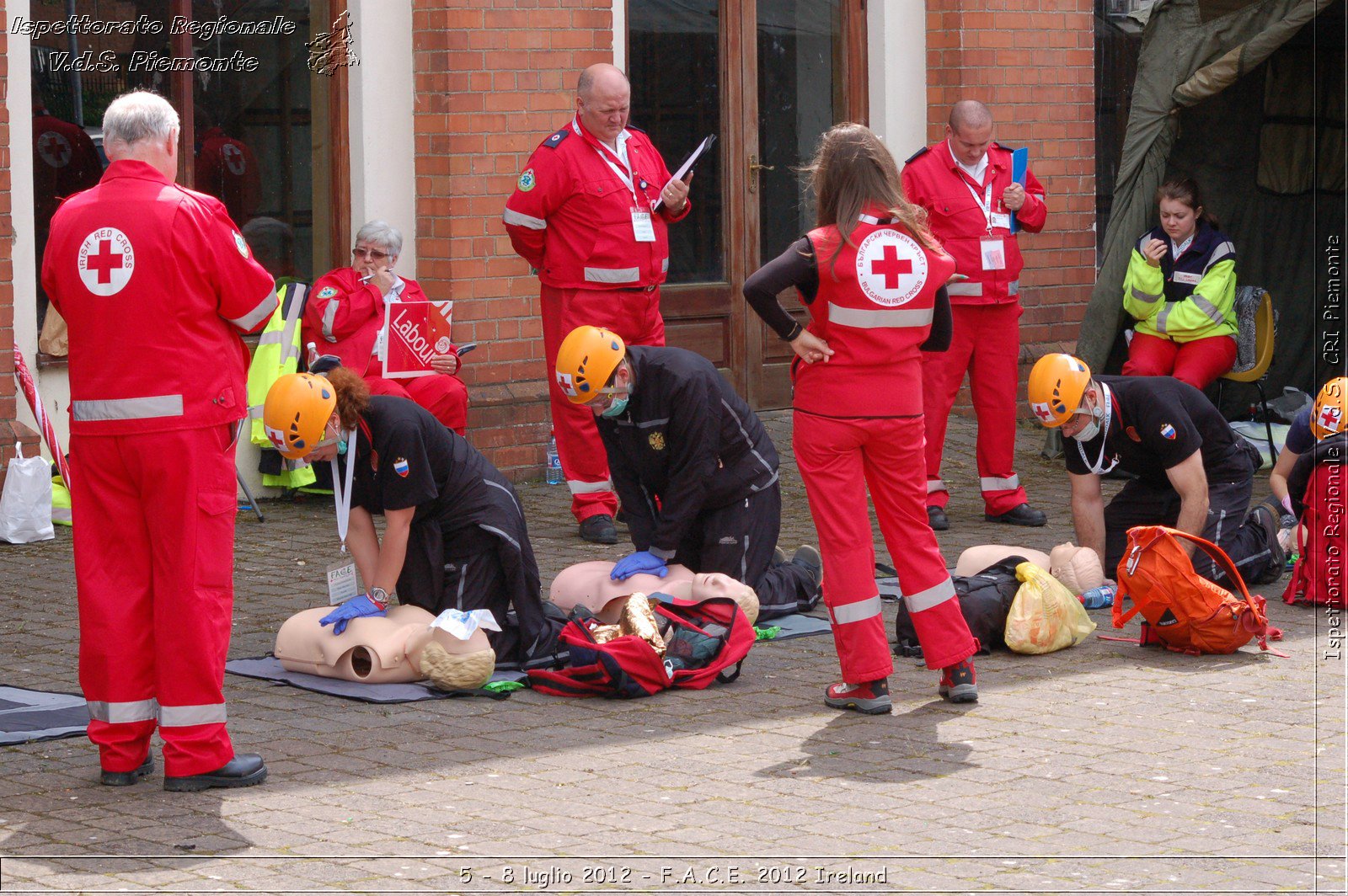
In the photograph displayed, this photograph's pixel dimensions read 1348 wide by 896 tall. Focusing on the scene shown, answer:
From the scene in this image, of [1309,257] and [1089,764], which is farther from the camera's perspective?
[1309,257]

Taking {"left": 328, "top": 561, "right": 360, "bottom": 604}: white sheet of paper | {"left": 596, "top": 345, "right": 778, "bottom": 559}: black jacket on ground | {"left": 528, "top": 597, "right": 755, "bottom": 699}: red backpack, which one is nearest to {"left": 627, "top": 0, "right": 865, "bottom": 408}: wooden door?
{"left": 596, "top": 345, "right": 778, "bottom": 559}: black jacket on ground

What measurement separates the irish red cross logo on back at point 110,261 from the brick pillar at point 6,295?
4.69 m

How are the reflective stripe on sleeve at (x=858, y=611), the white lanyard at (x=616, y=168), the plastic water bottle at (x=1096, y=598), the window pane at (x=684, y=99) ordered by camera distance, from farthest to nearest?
the window pane at (x=684, y=99), the white lanyard at (x=616, y=168), the plastic water bottle at (x=1096, y=598), the reflective stripe on sleeve at (x=858, y=611)

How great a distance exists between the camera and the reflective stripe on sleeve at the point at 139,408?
5.32m

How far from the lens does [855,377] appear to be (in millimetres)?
6195

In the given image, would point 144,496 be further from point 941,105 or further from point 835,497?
point 941,105

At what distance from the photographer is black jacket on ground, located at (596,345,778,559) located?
725 cm

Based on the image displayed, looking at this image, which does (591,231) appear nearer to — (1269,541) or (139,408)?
(1269,541)

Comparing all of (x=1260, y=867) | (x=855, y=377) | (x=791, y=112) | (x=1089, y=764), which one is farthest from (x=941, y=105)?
(x=1260, y=867)

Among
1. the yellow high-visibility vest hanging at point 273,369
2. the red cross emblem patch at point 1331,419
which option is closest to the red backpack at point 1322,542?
the red cross emblem patch at point 1331,419

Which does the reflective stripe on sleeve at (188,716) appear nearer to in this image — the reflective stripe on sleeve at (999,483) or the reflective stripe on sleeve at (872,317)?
the reflective stripe on sleeve at (872,317)

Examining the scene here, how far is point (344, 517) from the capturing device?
650cm

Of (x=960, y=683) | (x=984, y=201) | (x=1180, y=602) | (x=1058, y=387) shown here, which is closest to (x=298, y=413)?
(x=960, y=683)

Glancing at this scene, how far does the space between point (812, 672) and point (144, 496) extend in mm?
2621
